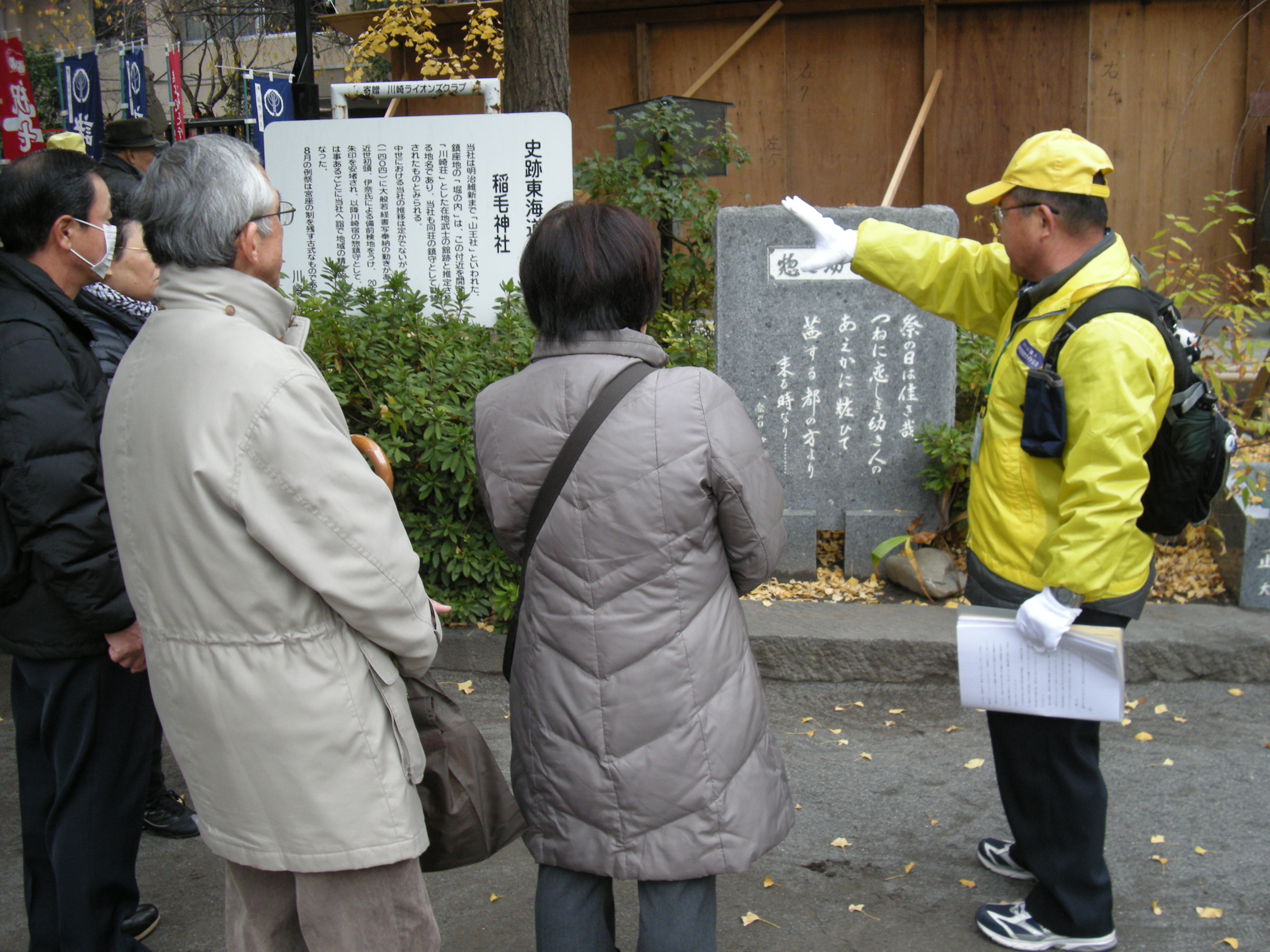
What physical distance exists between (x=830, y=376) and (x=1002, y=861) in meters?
2.58

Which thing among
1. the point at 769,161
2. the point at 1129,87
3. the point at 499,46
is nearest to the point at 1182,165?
the point at 1129,87

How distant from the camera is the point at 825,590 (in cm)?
498

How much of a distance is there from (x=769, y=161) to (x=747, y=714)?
295 inches

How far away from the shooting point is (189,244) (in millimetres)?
1826

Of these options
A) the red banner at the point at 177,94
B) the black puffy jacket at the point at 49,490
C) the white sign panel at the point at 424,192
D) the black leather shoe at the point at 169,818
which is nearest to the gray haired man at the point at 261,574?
the black puffy jacket at the point at 49,490

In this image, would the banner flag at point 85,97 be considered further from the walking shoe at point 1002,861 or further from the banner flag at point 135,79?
the walking shoe at point 1002,861

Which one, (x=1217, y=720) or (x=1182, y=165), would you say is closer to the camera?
(x=1217, y=720)

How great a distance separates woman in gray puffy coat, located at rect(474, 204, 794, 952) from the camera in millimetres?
1970

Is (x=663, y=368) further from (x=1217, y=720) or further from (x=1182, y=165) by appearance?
(x=1182, y=165)

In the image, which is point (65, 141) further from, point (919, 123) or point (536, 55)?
point (919, 123)

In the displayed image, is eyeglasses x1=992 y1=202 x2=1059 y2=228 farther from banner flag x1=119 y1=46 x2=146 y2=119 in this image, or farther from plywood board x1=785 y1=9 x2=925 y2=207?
banner flag x1=119 y1=46 x2=146 y2=119

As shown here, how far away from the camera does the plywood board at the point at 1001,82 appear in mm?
8336

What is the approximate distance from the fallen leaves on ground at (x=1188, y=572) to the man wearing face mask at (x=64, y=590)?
13.8 ft

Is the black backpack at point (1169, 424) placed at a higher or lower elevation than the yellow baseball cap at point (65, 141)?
lower
